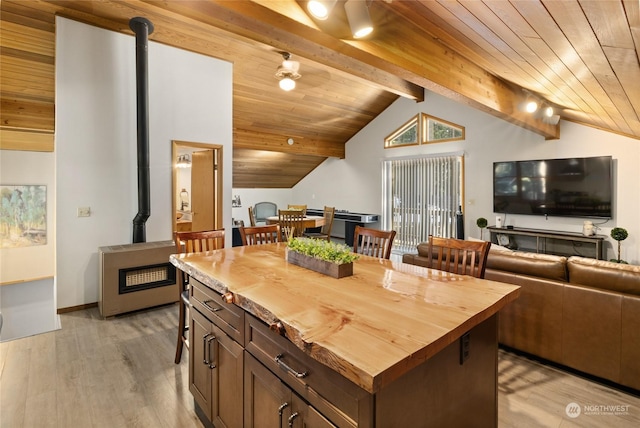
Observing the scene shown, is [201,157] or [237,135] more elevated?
[237,135]

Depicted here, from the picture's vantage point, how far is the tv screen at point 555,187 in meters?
4.67

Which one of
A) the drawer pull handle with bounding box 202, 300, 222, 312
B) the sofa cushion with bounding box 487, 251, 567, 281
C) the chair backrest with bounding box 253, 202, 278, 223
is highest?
the chair backrest with bounding box 253, 202, 278, 223

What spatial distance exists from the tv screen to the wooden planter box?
15.9 ft

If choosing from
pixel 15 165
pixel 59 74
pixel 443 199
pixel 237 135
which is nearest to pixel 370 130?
pixel 443 199

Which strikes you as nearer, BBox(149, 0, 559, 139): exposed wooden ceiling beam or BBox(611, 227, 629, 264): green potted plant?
BBox(149, 0, 559, 139): exposed wooden ceiling beam

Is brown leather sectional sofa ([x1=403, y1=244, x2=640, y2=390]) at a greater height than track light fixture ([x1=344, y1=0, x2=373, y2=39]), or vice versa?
track light fixture ([x1=344, y1=0, x2=373, y2=39])

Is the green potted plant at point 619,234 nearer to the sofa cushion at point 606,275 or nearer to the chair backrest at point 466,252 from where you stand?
the sofa cushion at point 606,275

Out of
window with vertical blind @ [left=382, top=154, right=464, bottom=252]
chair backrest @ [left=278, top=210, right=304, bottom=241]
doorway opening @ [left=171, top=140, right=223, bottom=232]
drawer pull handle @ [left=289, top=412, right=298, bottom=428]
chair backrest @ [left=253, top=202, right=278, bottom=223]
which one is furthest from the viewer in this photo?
chair backrest @ [left=253, top=202, right=278, bottom=223]

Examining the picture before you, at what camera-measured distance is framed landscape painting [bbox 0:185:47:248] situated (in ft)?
16.4

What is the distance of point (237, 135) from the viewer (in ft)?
21.7

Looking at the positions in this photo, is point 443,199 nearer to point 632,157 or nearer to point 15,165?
point 632,157

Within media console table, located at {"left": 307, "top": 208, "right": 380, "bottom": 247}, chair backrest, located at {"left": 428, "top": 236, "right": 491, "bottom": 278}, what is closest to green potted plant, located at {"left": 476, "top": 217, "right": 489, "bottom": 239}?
media console table, located at {"left": 307, "top": 208, "right": 380, "bottom": 247}

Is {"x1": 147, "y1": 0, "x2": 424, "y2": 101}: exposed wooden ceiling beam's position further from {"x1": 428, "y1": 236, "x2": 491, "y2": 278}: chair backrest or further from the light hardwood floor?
the light hardwood floor

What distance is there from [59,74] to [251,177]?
521 cm
